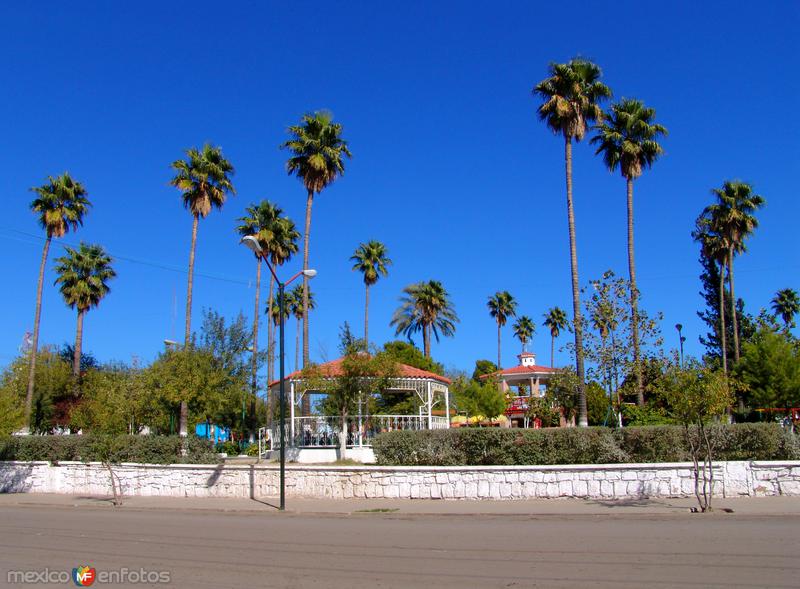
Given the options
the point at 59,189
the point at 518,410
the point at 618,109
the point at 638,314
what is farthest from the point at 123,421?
the point at 518,410

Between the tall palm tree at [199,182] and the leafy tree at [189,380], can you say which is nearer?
the leafy tree at [189,380]

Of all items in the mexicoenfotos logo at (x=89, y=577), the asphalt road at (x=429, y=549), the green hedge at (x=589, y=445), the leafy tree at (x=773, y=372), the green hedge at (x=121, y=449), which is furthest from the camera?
the leafy tree at (x=773, y=372)

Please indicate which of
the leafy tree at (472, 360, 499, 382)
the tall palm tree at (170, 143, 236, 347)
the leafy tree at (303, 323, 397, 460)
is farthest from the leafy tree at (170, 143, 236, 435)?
the leafy tree at (472, 360, 499, 382)

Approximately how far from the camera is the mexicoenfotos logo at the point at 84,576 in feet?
26.8

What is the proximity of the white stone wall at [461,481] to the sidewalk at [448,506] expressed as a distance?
0.30 m

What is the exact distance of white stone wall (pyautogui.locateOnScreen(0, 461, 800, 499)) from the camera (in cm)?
1565

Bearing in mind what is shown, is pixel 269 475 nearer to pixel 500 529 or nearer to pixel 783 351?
pixel 500 529

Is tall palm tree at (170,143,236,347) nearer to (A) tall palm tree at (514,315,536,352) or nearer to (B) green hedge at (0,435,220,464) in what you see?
(B) green hedge at (0,435,220,464)

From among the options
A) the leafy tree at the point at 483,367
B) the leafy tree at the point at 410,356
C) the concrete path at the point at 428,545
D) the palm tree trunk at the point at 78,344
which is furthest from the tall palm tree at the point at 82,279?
the leafy tree at the point at 483,367

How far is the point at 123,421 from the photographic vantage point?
25.7m

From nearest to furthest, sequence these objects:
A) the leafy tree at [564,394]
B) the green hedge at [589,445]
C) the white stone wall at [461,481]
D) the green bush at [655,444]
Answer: the white stone wall at [461,481]
the green hedge at [589,445]
the green bush at [655,444]
the leafy tree at [564,394]

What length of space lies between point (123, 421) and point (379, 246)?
2883 cm

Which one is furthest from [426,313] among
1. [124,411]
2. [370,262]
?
[124,411]

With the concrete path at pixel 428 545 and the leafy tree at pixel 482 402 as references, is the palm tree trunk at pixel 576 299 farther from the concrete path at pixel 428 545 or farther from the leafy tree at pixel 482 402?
the leafy tree at pixel 482 402
